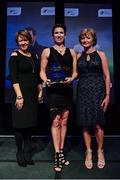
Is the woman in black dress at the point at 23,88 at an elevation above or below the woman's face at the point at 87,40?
below

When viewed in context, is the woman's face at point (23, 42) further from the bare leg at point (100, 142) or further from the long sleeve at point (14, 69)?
the bare leg at point (100, 142)

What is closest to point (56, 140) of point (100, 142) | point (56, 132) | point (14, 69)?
point (56, 132)

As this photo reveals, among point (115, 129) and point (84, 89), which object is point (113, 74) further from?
point (84, 89)

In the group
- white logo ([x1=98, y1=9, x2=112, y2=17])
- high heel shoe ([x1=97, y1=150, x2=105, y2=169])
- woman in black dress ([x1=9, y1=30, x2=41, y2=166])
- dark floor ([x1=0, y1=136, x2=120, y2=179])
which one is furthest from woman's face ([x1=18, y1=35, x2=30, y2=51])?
white logo ([x1=98, y1=9, x2=112, y2=17])

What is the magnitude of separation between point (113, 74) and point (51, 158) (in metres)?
1.62

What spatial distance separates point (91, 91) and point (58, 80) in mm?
353

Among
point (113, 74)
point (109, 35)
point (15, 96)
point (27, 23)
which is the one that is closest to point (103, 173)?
point (15, 96)

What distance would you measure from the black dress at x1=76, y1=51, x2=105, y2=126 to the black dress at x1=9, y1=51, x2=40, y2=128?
0.48 metres

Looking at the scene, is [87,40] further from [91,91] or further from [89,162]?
[89,162]

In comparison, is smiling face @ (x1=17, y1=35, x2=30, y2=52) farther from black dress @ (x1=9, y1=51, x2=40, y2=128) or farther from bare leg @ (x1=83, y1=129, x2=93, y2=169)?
bare leg @ (x1=83, y1=129, x2=93, y2=169)

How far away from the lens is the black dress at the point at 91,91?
3875 millimetres

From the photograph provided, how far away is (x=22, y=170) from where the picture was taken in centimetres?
393

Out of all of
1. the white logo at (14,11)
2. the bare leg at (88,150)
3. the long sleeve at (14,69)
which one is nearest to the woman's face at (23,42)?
the long sleeve at (14,69)

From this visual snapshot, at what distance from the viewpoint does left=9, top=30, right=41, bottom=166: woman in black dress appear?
3.86 meters
